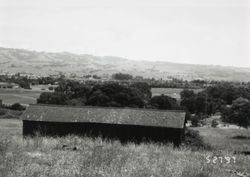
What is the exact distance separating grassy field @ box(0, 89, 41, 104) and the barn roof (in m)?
54.3

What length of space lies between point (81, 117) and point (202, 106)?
6122 centimetres

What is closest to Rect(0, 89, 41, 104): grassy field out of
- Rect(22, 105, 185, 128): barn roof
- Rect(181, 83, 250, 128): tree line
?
Rect(181, 83, 250, 128): tree line

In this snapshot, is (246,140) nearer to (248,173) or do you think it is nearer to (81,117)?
(81,117)

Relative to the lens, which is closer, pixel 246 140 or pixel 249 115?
pixel 246 140

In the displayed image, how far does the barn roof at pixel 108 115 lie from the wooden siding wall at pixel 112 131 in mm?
389

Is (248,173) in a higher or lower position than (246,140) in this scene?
higher

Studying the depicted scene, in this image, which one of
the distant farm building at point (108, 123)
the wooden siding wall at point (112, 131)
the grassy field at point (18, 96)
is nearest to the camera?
the wooden siding wall at point (112, 131)

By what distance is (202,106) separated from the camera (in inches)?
3681

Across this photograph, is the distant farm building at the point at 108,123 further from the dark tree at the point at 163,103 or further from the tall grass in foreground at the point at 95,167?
the dark tree at the point at 163,103

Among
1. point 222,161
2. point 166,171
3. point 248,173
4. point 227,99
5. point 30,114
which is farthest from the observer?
point 227,99

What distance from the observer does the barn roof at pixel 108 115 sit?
3519cm

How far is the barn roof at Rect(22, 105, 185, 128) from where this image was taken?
3519 cm

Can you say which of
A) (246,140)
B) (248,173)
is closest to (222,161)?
(248,173)

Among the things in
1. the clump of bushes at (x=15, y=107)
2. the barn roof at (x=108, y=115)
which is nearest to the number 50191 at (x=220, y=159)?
the barn roof at (x=108, y=115)
